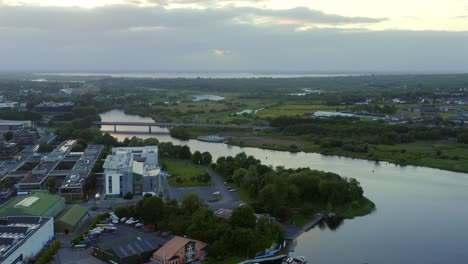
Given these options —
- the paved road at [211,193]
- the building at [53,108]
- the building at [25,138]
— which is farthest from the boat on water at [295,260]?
the building at [53,108]

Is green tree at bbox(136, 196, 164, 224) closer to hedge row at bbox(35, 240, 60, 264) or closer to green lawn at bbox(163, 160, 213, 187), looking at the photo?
hedge row at bbox(35, 240, 60, 264)

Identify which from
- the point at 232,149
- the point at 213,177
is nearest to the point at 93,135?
the point at 232,149

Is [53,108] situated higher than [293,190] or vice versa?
[293,190]

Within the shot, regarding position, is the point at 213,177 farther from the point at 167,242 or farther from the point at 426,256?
the point at 426,256

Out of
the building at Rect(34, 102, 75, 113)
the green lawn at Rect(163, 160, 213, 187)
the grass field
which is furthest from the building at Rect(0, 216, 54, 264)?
the building at Rect(34, 102, 75, 113)

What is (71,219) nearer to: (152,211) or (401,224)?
(152,211)

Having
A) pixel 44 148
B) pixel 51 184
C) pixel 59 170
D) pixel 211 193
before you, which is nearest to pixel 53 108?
pixel 44 148
